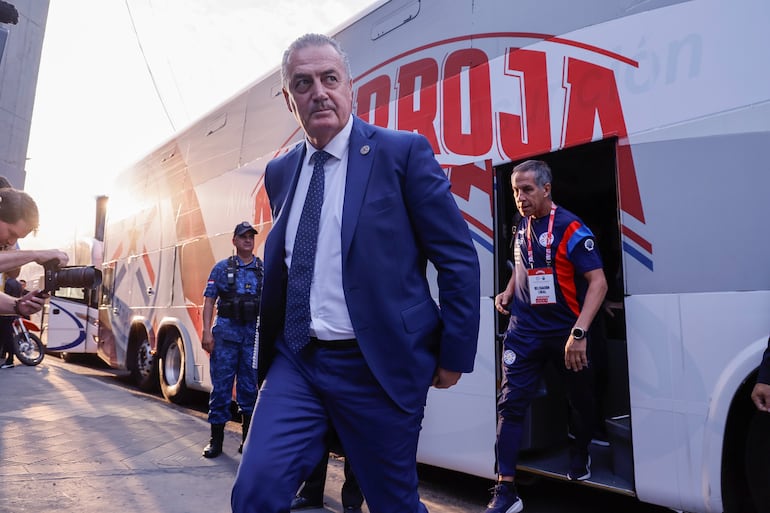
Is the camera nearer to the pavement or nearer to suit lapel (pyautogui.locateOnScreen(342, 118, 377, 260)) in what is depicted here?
the pavement

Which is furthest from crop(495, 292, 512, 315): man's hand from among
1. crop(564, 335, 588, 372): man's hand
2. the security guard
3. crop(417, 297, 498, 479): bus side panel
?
the security guard

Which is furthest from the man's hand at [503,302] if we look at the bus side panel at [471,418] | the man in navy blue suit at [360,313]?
the man in navy blue suit at [360,313]

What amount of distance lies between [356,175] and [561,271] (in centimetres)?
182

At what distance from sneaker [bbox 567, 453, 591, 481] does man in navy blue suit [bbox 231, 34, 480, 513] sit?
68.1 inches

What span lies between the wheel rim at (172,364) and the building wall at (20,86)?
21.6m

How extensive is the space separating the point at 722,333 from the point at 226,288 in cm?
354

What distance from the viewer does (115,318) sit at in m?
8.92

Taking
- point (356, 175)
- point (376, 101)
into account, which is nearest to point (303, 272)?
point (356, 175)

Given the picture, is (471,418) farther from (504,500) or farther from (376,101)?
(376,101)

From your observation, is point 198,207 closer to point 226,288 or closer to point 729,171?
point 226,288

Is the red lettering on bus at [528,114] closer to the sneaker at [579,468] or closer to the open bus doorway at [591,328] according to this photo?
the open bus doorway at [591,328]

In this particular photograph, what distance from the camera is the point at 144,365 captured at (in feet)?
26.5

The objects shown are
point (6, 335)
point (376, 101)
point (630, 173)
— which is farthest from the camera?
point (6, 335)

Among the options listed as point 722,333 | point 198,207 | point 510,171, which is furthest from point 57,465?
point 722,333
